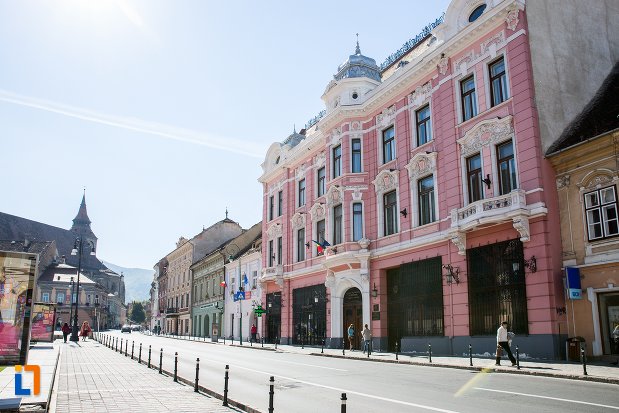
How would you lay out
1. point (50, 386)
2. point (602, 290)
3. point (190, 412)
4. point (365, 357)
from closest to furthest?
point (190, 412) → point (50, 386) → point (602, 290) → point (365, 357)

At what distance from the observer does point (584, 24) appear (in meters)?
24.5

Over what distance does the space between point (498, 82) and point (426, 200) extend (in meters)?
6.51

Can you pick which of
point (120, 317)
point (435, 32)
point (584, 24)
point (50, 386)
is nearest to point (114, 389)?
point (50, 386)

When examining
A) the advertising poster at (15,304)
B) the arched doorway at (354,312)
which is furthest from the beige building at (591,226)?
the advertising poster at (15,304)

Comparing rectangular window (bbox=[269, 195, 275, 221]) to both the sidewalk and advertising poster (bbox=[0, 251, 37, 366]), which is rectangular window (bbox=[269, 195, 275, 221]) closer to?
the sidewalk

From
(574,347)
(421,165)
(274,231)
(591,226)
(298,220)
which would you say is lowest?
(574,347)

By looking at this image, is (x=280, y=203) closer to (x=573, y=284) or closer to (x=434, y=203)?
(x=434, y=203)

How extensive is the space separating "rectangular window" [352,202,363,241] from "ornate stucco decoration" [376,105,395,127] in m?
4.80

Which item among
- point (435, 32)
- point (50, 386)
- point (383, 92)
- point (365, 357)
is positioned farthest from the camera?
point (383, 92)

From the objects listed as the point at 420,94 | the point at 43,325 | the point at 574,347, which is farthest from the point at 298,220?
the point at 574,347

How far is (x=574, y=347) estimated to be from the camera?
58.9 feet

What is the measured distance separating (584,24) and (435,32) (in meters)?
6.66

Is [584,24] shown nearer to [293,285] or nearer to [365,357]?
[365,357]

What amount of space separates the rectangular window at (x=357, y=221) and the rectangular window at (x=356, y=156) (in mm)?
2151
